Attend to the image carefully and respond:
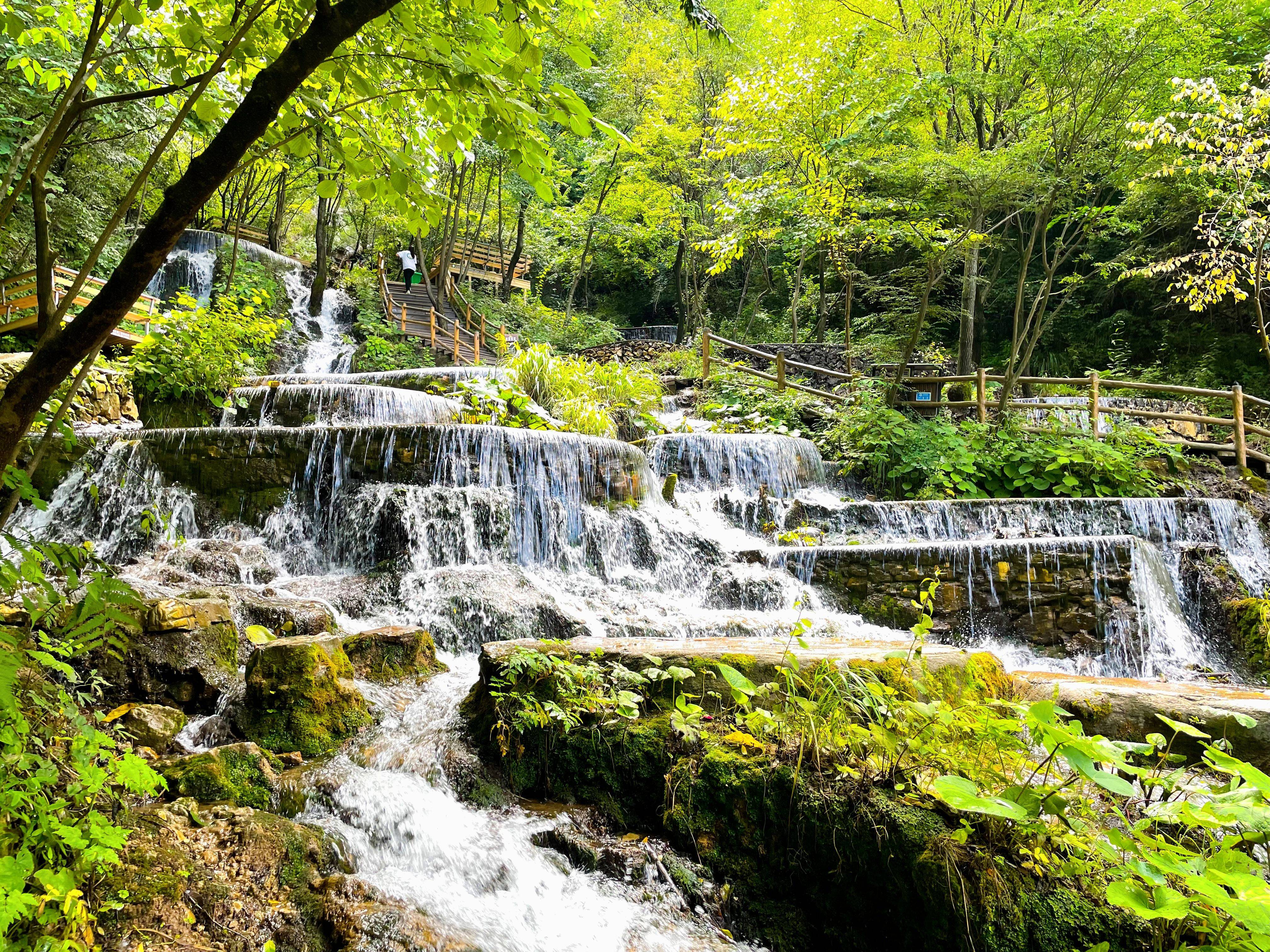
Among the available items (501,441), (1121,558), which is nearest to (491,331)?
(501,441)

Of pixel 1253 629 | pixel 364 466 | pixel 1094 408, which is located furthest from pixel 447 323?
pixel 1253 629

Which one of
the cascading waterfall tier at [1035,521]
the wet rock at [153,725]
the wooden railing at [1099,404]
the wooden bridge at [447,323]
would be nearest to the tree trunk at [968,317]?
the wooden railing at [1099,404]

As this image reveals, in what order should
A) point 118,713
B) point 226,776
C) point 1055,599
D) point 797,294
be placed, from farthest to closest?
point 797,294 → point 1055,599 → point 118,713 → point 226,776

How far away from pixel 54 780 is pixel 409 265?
23779 millimetres

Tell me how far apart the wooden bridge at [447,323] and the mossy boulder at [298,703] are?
13.0 metres

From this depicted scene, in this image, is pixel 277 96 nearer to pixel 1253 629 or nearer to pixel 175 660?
pixel 175 660

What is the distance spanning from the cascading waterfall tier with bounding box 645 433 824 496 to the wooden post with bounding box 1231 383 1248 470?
6.02m

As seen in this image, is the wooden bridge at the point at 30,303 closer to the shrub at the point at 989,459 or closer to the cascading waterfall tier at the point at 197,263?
the cascading waterfall tier at the point at 197,263

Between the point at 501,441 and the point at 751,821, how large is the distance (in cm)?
573

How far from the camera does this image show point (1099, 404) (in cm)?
1074

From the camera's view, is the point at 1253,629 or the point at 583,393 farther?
the point at 583,393

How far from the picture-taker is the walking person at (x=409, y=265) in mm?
23016

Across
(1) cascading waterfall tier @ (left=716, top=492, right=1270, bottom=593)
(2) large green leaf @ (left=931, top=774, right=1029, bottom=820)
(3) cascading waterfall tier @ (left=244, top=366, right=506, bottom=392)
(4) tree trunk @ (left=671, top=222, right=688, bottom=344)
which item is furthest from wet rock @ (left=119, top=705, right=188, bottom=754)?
(4) tree trunk @ (left=671, top=222, right=688, bottom=344)

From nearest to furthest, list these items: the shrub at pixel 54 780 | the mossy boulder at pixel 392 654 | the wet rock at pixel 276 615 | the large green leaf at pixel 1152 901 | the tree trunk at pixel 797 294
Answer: the large green leaf at pixel 1152 901
the shrub at pixel 54 780
the mossy boulder at pixel 392 654
the wet rock at pixel 276 615
the tree trunk at pixel 797 294
